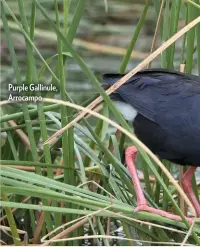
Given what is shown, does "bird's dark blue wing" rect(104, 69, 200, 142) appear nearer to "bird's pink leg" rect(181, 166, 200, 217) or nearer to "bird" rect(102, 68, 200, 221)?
"bird" rect(102, 68, 200, 221)

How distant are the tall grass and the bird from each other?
0.05 meters

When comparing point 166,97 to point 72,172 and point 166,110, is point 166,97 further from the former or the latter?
point 72,172

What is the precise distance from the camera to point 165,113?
7.93ft

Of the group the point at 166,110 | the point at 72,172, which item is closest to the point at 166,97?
the point at 166,110

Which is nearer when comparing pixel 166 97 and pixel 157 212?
pixel 157 212

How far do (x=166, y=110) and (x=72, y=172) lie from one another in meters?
0.37

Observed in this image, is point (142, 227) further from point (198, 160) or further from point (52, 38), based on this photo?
point (52, 38)

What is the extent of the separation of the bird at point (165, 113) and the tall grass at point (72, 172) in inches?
2.0

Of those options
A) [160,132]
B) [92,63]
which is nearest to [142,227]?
[160,132]

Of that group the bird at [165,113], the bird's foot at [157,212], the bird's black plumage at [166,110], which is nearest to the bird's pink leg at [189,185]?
the bird at [165,113]

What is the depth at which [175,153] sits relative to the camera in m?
2.34

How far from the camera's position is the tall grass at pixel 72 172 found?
6.14 feet

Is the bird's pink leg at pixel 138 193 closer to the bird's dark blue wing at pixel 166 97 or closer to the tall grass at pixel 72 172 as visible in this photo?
the tall grass at pixel 72 172

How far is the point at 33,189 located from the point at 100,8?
418cm
